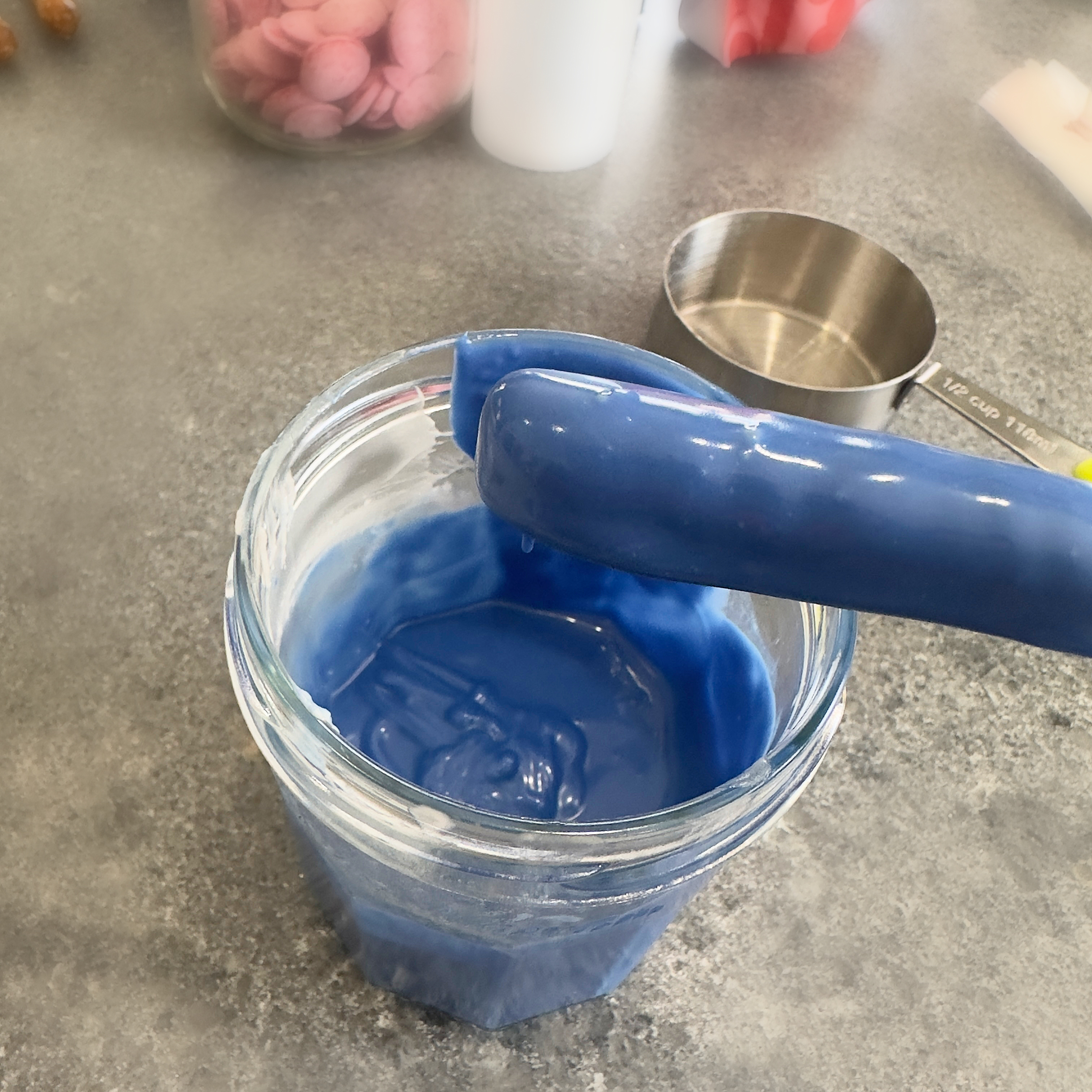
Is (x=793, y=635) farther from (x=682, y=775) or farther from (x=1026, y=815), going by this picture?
(x=1026, y=815)

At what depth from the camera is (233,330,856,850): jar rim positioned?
0.34 m

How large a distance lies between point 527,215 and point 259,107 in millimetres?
197

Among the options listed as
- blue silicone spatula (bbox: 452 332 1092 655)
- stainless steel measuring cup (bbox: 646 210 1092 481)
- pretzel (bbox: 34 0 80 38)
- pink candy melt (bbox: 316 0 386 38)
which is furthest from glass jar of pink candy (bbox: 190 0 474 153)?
blue silicone spatula (bbox: 452 332 1092 655)

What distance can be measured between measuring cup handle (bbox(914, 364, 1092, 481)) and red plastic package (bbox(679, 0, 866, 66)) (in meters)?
0.43

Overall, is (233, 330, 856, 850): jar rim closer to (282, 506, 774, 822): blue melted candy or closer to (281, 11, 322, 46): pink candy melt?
(282, 506, 774, 822): blue melted candy

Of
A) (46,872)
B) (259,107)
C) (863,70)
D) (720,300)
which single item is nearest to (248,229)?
(259,107)

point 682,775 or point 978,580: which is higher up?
point 978,580

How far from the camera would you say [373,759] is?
0.42 metres

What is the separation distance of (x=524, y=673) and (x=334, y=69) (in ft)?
1.49

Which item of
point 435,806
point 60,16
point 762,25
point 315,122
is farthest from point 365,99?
point 435,806

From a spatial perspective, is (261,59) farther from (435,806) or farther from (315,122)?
(435,806)

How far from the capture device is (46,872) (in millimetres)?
463

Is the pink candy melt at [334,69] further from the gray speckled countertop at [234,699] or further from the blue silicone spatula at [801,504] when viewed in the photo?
the blue silicone spatula at [801,504]

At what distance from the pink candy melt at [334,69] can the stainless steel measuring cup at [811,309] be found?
9.3 inches
